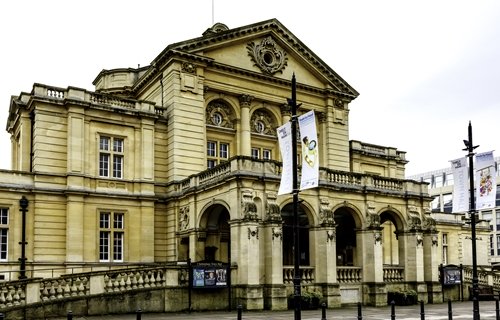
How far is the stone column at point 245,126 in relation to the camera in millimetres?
38938

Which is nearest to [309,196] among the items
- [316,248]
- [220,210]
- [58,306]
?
[316,248]

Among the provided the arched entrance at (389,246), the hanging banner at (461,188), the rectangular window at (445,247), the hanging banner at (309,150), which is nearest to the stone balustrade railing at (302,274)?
the hanging banner at (461,188)

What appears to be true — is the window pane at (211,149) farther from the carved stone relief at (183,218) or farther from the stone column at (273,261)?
the stone column at (273,261)

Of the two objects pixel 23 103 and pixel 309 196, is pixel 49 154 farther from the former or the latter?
pixel 309 196

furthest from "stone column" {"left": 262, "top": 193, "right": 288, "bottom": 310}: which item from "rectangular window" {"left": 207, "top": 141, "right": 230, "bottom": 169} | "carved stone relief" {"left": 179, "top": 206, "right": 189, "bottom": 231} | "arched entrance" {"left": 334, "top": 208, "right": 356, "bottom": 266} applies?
"rectangular window" {"left": 207, "top": 141, "right": 230, "bottom": 169}

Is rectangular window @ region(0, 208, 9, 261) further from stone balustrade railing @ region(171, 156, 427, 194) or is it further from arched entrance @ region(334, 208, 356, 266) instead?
arched entrance @ region(334, 208, 356, 266)

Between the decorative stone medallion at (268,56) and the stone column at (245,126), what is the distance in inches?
102

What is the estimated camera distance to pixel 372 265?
3222 centimetres

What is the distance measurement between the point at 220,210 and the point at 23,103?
43.1 feet

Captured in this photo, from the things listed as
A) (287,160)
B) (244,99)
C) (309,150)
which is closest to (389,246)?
(244,99)

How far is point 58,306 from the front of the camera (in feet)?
79.6

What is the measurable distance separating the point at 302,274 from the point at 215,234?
5974 millimetres

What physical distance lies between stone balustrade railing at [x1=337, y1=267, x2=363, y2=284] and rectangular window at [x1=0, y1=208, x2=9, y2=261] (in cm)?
1783

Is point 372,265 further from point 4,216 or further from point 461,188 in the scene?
point 4,216
